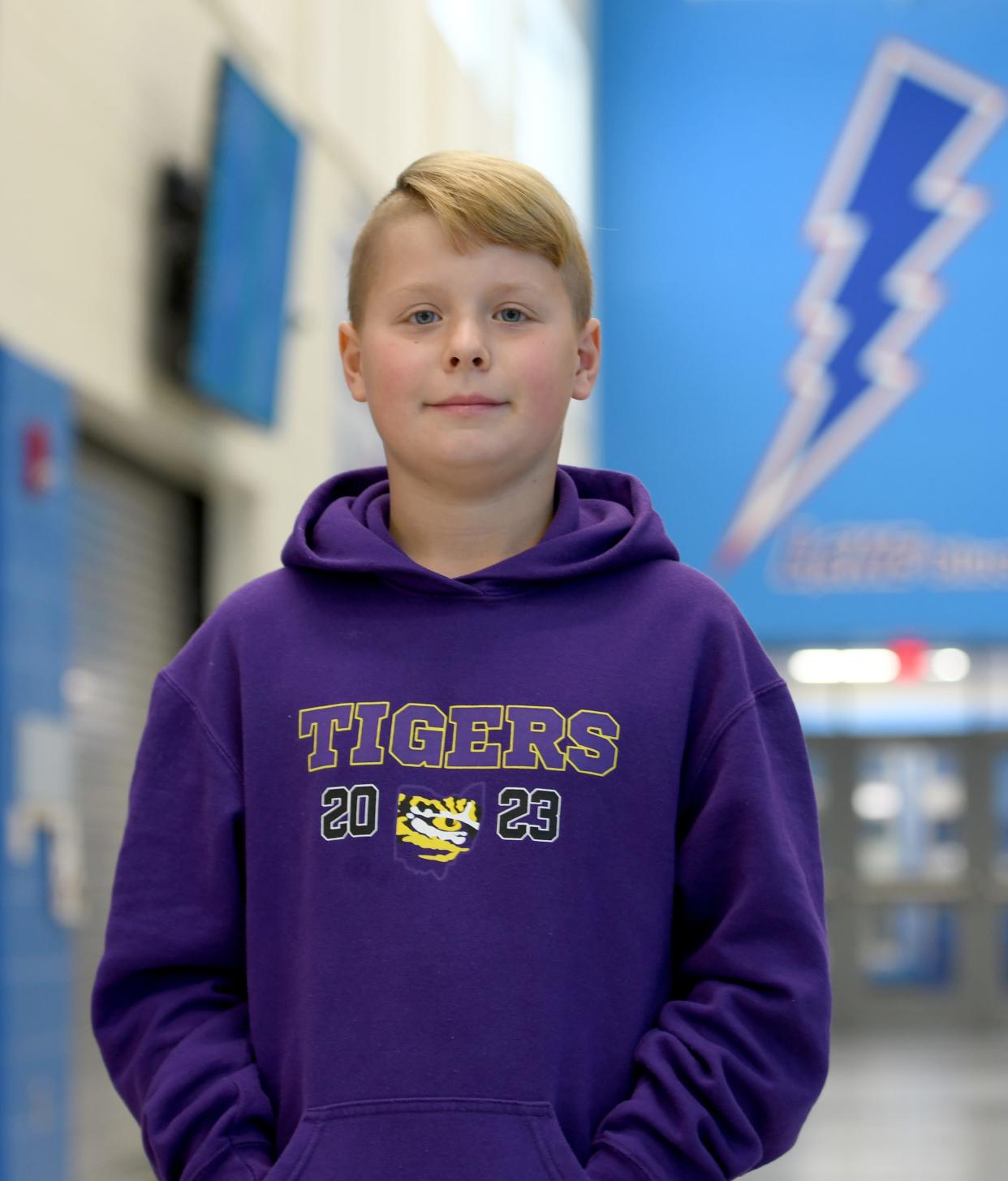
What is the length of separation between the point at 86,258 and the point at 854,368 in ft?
20.4

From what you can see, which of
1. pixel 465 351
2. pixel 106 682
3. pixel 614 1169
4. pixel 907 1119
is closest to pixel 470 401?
pixel 465 351

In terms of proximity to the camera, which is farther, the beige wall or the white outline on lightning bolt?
the white outline on lightning bolt

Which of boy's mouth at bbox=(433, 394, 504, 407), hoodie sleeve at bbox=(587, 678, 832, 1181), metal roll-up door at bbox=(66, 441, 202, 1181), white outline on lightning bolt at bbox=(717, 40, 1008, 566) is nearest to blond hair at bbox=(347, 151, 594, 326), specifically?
boy's mouth at bbox=(433, 394, 504, 407)

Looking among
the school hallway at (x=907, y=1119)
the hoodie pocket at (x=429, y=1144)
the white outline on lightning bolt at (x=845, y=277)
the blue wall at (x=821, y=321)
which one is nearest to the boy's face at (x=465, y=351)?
the hoodie pocket at (x=429, y=1144)

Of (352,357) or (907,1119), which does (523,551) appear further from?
(907,1119)

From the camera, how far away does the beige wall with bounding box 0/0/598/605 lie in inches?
195

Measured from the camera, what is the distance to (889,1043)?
45.8 feet

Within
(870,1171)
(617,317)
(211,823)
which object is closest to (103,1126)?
(870,1171)

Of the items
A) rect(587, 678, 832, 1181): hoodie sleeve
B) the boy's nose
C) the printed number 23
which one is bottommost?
rect(587, 678, 832, 1181): hoodie sleeve

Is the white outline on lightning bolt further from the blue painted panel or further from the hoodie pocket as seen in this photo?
the hoodie pocket

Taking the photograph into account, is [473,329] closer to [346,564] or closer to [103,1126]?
[346,564]

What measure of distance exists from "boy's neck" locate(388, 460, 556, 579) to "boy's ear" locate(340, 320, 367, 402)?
77mm

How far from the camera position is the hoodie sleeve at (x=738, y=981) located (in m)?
1.37

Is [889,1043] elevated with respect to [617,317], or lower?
lower
